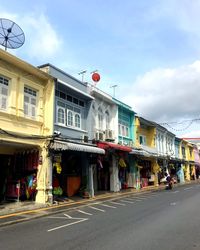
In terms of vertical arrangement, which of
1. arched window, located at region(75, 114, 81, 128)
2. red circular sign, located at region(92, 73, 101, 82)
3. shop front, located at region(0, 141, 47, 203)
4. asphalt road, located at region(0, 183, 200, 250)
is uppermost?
red circular sign, located at region(92, 73, 101, 82)

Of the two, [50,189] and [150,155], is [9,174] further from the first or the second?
[150,155]

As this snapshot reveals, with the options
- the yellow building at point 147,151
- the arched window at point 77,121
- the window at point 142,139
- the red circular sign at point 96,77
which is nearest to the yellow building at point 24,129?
the arched window at point 77,121

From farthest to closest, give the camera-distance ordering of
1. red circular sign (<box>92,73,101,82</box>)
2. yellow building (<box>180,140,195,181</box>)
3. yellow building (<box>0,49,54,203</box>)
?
yellow building (<box>180,140,195,181</box>) → red circular sign (<box>92,73,101,82</box>) → yellow building (<box>0,49,54,203</box>)

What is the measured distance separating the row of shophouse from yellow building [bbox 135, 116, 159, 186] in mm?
4294

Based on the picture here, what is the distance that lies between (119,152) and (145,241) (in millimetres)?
17359

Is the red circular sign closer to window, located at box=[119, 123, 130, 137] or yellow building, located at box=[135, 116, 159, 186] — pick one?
window, located at box=[119, 123, 130, 137]

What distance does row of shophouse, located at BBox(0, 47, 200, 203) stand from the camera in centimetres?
1519

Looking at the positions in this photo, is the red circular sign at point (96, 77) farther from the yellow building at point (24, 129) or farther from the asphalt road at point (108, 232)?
the asphalt road at point (108, 232)

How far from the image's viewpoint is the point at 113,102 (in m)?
25.0

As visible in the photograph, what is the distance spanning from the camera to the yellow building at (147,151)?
3166 centimetres

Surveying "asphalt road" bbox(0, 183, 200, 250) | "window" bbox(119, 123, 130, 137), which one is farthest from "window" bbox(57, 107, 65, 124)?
"window" bbox(119, 123, 130, 137)

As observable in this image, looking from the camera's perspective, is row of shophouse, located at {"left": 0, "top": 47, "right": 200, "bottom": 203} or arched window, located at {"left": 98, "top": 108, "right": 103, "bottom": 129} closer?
row of shophouse, located at {"left": 0, "top": 47, "right": 200, "bottom": 203}

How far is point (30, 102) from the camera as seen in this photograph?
16312mm

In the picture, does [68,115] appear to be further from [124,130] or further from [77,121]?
[124,130]
